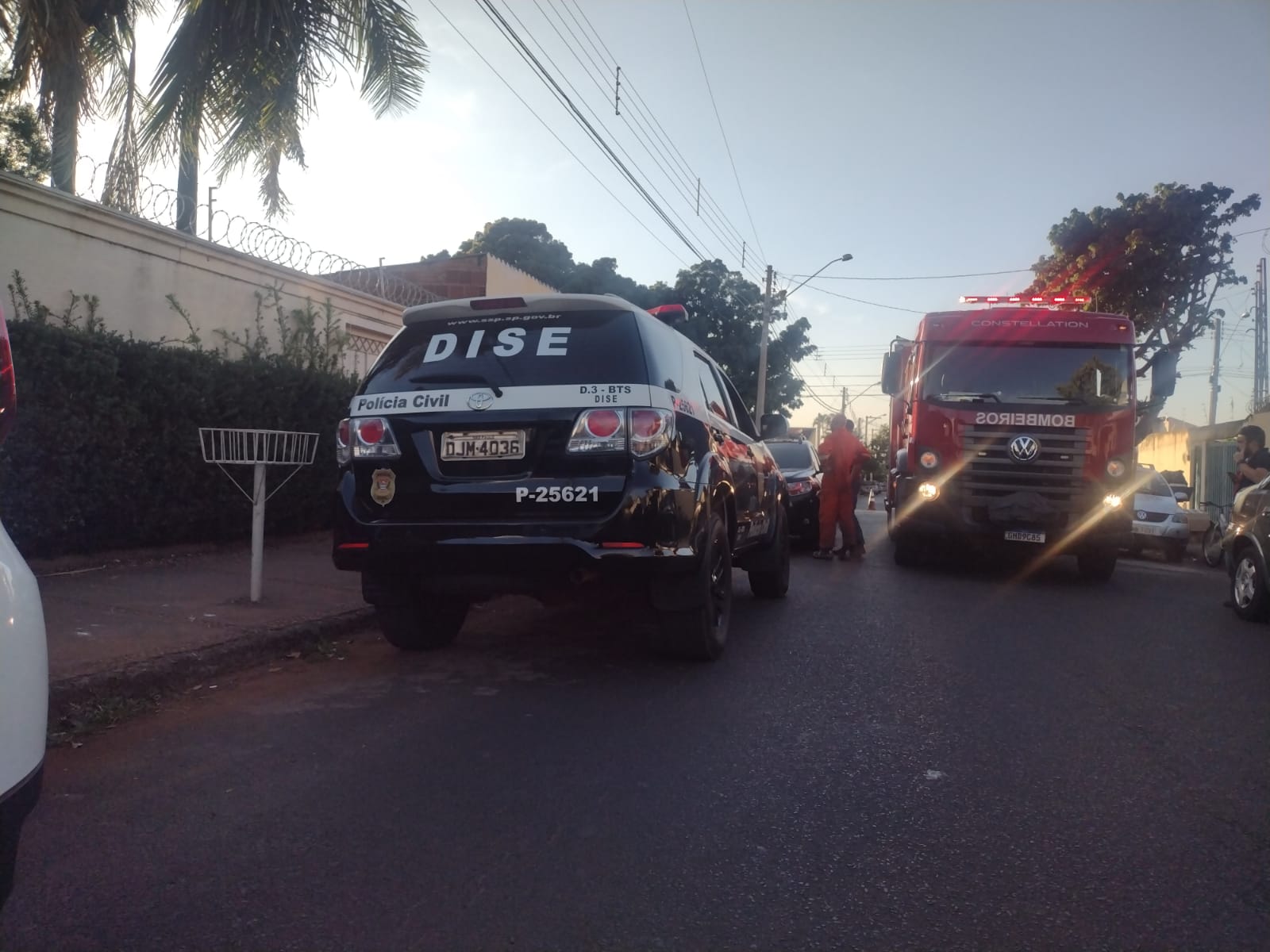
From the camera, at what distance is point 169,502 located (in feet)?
27.8

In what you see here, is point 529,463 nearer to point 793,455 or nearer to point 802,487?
point 802,487

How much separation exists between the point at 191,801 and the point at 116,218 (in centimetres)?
652

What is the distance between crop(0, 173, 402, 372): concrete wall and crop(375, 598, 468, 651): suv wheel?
3.96 m

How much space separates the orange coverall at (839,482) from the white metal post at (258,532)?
6766mm

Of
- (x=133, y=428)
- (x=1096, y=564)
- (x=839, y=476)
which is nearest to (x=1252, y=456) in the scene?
(x=1096, y=564)

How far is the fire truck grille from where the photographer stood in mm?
10016

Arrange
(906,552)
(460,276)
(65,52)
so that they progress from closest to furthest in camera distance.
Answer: (65,52) < (906,552) < (460,276)

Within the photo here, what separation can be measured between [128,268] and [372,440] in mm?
4867

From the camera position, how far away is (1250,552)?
8.41 m

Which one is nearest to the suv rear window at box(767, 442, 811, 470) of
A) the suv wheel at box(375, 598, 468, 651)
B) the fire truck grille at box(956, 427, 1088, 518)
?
the fire truck grille at box(956, 427, 1088, 518)

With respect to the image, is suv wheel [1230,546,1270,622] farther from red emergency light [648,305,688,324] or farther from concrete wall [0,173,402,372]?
concrete wall [0,173,402,372]

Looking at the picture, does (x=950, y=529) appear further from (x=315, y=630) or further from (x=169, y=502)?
(x=169, y=502)

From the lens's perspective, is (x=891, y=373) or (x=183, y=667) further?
(x=891, y=373)

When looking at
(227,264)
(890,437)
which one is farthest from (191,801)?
(890,437)
